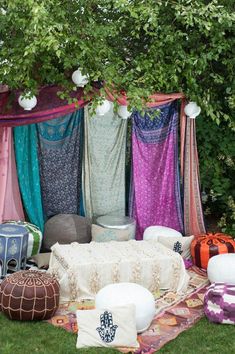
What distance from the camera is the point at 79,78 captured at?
7.00 metres

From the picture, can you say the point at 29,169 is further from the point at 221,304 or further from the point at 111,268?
the point at 221,304

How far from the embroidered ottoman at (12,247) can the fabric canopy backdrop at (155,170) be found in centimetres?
202

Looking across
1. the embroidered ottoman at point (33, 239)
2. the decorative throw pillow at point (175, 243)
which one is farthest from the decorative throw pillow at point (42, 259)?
the decorative throw pillow at point (175, 243)

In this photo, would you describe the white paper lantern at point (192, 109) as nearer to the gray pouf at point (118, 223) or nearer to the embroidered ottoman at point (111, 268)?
the gray pouf at point (118, 223)

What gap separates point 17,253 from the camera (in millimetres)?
7109

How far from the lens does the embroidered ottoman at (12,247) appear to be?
700cm

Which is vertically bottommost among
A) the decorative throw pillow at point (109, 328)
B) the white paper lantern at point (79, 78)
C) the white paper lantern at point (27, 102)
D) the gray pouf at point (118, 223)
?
the decorative throw pillow at point (109, 328)

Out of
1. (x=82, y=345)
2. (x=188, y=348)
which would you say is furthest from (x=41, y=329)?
(x=188, y=348)

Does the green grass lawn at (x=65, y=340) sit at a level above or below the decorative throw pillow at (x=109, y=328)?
below

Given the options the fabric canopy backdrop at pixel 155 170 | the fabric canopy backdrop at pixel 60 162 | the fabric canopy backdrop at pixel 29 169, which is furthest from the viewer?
the fabric canopy backdrop at pixel 155 170

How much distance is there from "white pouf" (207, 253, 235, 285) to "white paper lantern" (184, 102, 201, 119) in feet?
6.99

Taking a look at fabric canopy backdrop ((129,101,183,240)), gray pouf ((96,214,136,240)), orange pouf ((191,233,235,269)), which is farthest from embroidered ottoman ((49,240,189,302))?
fabric canopy backdrop ((129,101,183,240))

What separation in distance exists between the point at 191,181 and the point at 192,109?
1101 millimetres

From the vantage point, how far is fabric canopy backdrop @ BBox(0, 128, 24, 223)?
777 cm
